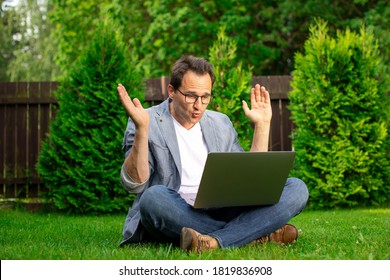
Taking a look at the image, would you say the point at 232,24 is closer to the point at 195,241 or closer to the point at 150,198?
the point at 150,198

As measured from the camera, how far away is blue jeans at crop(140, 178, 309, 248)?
370cm

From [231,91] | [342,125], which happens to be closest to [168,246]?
[231,91]

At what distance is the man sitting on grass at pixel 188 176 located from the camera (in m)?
3.70

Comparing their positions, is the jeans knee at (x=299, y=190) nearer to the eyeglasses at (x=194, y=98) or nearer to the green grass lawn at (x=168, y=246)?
the green grass lawn at (x=168, y=246)

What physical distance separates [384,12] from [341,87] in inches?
273

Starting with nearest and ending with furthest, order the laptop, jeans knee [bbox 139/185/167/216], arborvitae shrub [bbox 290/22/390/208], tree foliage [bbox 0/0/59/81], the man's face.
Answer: the laptop
jeans knee [bbox 139/185/167/216]
the man's face
arborvitae shrub [bbox 290/22/390/208]
tree foliage [bbox 0/0/59/81]

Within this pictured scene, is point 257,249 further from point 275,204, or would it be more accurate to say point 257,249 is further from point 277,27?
point 277,27

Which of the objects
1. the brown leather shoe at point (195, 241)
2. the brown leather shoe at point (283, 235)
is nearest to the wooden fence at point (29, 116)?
the brown leather shoe at point (283, 235)

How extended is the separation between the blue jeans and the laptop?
0.14 metres

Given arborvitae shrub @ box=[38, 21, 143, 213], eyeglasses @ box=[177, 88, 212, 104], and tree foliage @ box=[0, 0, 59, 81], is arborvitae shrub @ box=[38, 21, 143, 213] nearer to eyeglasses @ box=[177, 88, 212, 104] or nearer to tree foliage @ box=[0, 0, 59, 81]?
eyeglasses @ box=[177, 88, 212, 104]

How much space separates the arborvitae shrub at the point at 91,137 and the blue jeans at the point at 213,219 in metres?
3.55

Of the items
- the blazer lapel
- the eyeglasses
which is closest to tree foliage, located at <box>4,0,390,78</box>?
the blazer lapel

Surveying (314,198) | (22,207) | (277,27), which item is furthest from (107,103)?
(277,27)

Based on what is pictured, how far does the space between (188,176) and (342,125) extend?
4.22 meters
